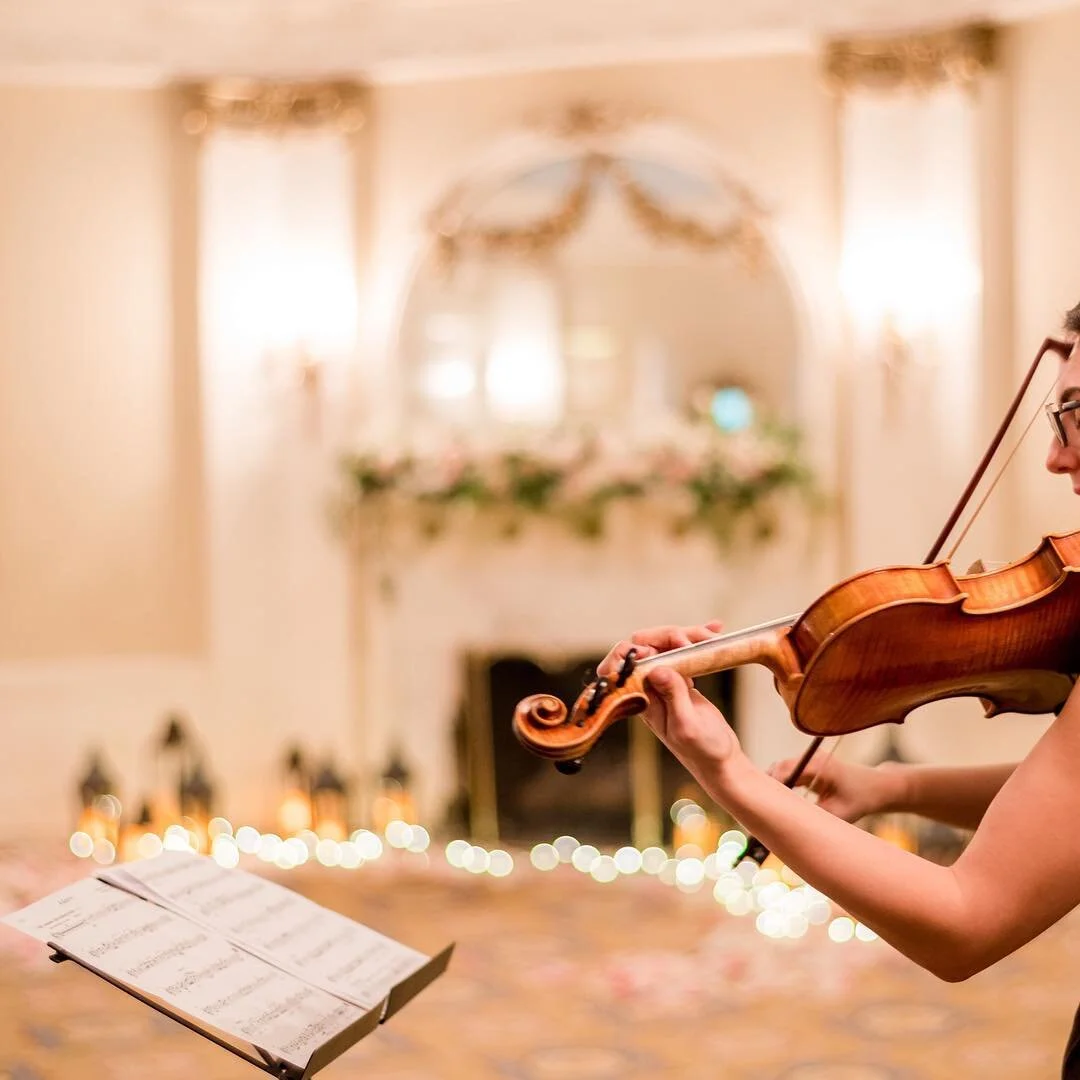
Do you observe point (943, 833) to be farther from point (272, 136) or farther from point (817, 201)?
point (272, 136)

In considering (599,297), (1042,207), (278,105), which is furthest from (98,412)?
(1042,207)

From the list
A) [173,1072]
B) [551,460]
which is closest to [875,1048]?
[173,1072]

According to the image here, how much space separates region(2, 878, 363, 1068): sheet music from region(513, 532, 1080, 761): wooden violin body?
544mm

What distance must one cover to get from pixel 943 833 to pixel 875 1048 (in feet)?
5.83

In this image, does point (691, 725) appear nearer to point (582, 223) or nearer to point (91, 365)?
point (582, 223)

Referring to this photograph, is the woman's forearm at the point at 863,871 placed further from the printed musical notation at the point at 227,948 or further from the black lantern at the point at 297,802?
the black lantern at the point at 297,802

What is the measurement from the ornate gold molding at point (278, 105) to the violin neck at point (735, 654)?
5.25 meters

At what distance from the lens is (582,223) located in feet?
20.2

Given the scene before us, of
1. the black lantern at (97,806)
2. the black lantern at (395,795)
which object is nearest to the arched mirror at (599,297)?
the black lantern at (395,795)

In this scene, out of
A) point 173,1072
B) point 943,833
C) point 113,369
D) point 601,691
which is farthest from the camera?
point 113,369

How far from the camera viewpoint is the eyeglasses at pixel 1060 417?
4.72 feet

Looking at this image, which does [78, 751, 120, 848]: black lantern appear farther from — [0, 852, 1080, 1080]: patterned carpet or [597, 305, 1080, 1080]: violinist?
[597, 305, 1080, 1080]: violinist

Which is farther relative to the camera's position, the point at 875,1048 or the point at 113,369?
the point at 113,369

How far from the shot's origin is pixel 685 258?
611 cm
